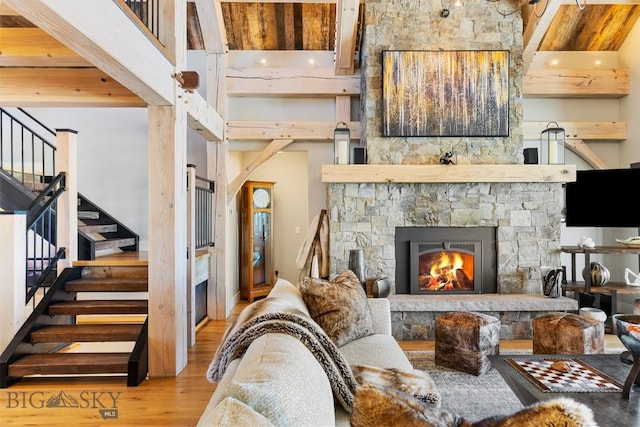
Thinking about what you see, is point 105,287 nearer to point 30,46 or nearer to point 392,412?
point 30,46

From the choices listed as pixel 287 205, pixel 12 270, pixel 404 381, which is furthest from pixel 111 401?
pixel 287 205

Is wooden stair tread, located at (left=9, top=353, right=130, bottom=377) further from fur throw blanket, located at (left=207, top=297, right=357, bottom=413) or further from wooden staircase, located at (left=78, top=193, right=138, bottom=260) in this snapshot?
fur throw blanket, located at (left=207, top=297, right=357, bottom=413)

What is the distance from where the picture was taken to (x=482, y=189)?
4.68 metres

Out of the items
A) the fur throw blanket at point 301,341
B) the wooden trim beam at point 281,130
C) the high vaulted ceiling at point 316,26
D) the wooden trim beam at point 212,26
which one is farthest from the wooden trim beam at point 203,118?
the fur throw blanket at point 301,341

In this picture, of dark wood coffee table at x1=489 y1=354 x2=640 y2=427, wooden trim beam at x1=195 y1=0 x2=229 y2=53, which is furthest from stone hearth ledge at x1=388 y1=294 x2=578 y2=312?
wooden trim beam at x1=195 y1=0 x2=229 y2=53

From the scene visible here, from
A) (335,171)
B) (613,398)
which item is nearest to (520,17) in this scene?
(335,171)

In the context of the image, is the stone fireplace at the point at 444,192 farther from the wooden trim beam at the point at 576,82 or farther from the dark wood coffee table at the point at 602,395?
the dark wood coffee table at the point at 602,395

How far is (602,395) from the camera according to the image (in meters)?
2.01

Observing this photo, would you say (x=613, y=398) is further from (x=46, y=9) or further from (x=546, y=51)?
(x=546, y=51)

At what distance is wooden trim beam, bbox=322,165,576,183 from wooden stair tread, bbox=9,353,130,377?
262cm

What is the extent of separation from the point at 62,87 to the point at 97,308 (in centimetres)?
192

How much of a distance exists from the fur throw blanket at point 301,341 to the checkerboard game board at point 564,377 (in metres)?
1.11

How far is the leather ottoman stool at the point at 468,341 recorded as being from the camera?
129 inches

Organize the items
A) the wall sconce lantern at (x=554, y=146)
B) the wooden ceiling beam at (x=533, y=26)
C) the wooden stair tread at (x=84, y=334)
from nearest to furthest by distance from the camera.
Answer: the wooden stair tread at (x=84, y=334)
the wooden ceiling beam at (x=533, y=26)
the wall sconce lantern at (x=554, y=146)
